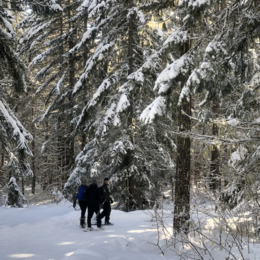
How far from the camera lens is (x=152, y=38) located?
496 inches

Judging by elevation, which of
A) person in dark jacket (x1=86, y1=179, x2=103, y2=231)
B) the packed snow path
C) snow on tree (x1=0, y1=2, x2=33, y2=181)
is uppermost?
snow on tree (x1=0, y1=2, x2=33, y2=181)

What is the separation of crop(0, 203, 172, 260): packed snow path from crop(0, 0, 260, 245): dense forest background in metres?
1.33

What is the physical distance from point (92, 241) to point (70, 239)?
2.98 feet

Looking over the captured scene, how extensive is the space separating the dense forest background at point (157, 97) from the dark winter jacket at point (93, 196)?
2576 millimetres

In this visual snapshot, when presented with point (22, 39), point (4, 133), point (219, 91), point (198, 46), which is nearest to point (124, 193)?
point (4, 133)

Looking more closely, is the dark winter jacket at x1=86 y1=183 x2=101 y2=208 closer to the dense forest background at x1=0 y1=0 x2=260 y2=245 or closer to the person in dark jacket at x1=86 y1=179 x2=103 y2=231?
the person in dark jacket at x1=86 y1=179 x2=103 y2=231

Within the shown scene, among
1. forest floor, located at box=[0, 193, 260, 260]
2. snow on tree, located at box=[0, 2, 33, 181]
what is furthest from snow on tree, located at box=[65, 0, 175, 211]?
snow on tree, located at box=[0, 2, 33, 181]

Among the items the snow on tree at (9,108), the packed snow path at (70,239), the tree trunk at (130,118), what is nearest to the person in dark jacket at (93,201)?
the packed snow path at (70,239)

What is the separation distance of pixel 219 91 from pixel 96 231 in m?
5.97

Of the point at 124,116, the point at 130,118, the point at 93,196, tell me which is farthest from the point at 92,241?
the point at 124,116

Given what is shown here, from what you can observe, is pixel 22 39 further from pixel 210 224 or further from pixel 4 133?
pixel 210 224

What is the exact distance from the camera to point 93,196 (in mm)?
8898

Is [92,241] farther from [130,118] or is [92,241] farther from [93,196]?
[130,118]

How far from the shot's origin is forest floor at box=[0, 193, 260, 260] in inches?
230
